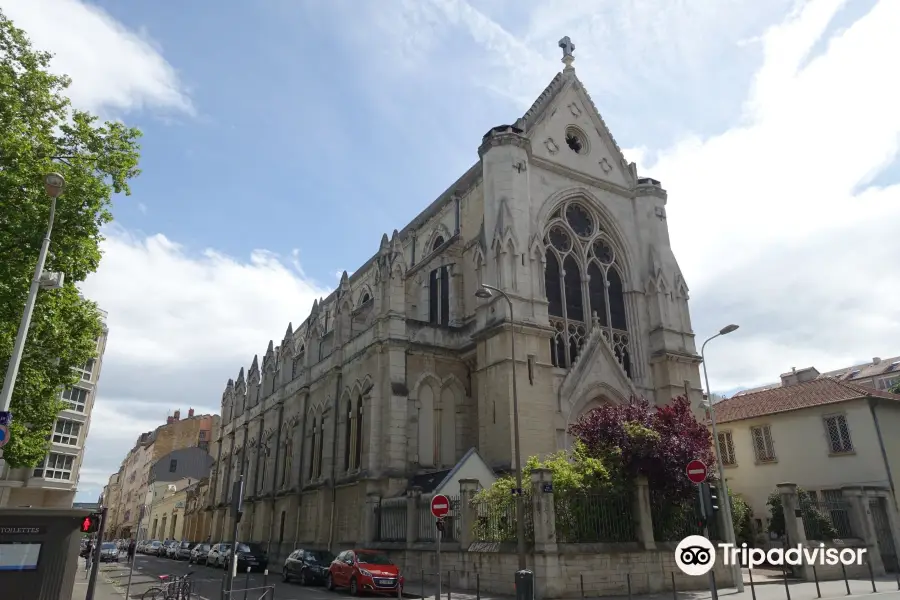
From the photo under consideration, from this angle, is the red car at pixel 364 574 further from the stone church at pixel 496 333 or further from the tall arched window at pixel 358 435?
the tall arched window at pixel 358 435

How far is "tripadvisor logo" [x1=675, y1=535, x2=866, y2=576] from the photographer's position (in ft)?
61.1

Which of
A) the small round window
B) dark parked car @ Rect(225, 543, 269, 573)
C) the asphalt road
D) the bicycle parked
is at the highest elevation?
the small round window

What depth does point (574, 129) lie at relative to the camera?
35094 millimetres

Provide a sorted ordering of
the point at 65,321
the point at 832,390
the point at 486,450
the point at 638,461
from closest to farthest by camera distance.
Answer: the point at 65,321 < the point at 638,461 < the point at 486,450 < the point at 832,390

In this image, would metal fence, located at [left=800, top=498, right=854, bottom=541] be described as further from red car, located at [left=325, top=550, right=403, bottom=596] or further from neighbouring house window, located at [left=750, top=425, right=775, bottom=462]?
red car, located at [left=325, top=550, right=403, bottom=596]

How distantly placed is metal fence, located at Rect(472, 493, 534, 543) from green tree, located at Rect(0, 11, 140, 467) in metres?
12.7

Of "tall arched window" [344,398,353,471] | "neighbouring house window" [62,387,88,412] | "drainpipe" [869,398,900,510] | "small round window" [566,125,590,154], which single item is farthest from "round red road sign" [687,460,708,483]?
"neighbouring house window" [62,387,88,412]

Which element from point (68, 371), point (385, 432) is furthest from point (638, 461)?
point (68, 371)

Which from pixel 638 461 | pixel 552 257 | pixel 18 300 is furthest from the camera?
pixel 552 257

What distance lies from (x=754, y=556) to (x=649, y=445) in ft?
30.6

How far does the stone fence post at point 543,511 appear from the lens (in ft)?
56.4

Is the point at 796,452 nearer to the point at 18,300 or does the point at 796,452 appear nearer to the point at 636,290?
the point at 636,290

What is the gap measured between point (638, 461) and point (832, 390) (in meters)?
14.4

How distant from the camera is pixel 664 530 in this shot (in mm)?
19906
